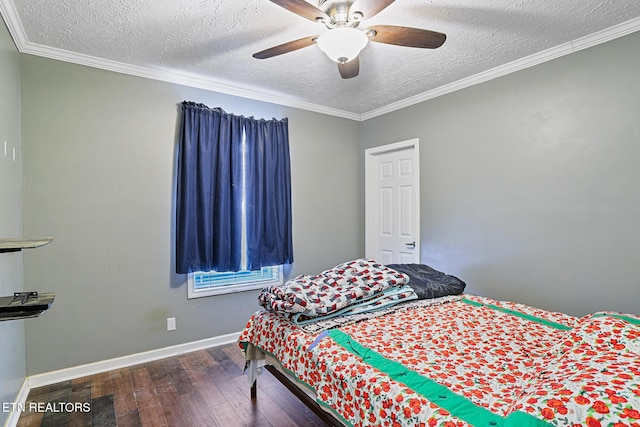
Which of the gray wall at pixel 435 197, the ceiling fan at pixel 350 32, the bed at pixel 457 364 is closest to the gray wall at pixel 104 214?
the gray wall at pixel 435 197

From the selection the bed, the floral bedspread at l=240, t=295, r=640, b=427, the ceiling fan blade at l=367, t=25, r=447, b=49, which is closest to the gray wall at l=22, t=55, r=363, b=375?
the bed

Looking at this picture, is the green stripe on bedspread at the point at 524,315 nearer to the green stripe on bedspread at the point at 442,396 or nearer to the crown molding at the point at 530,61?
the green stripe on bedspread at the point at 442,396

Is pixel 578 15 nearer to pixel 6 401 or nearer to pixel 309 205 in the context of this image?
pixel 309 205

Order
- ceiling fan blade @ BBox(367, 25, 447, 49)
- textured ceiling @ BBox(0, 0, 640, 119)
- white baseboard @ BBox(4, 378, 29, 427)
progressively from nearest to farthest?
1. ceiling fan blade @ BBox(367, 25, 447, 49)
2. white baseboard @ BBox(4, 378, 29, 427)
3. textured ceiling @ BBox(0, 0, 640, 119)

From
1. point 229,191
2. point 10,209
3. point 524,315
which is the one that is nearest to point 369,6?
point 524,315

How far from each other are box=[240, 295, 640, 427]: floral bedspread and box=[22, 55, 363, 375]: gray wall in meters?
1.42

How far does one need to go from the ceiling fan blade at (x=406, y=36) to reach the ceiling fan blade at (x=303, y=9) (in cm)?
30

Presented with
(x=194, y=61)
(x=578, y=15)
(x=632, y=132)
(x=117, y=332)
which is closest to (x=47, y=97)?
(x=194, y=61)

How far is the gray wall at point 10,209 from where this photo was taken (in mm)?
1972

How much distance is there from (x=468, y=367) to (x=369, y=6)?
1778 millimetres

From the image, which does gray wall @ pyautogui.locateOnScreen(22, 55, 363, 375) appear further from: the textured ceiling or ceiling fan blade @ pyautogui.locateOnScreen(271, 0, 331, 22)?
ceiling fan blade @ pyautogui.locateOnScreen(271, 0, 331, 22)

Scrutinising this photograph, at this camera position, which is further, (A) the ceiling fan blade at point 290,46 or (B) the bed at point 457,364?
(A) the ceiling fan blade at point 290,46

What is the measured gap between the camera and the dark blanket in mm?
2387

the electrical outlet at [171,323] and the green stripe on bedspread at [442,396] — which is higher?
the green stripe on bedspread at [442,396]
